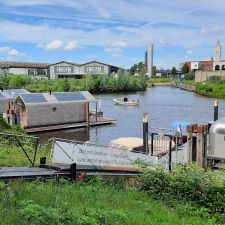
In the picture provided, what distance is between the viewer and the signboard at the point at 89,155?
13453 mm

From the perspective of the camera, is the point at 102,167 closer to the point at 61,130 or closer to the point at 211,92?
the point at 61,130

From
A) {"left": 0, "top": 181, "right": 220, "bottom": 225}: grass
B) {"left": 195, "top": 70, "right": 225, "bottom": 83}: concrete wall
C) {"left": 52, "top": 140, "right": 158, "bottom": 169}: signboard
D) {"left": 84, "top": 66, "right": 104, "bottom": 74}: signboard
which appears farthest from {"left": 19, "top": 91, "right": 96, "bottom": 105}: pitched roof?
{"left": 84, "top": 66, "right": 104, "bottom": 74}: signboard

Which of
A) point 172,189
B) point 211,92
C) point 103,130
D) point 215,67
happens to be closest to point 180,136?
point 172,189

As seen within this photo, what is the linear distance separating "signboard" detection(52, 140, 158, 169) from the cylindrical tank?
5.28 m

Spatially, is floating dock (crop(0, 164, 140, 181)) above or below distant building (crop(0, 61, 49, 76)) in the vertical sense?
below

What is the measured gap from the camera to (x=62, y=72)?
131 m

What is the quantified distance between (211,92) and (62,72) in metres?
57.8

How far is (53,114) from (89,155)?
995 inches

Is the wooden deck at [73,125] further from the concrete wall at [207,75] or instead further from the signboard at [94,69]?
the signboard at [94,69]

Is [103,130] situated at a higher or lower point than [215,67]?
lower

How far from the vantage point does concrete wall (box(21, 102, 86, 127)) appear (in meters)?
37.3

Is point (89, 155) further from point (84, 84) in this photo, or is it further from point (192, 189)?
point (84, 84)

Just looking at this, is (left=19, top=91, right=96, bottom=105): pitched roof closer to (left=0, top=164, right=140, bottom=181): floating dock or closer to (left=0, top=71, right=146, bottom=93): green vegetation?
(left=0, top=164, right=140, bottom=181): floating dock

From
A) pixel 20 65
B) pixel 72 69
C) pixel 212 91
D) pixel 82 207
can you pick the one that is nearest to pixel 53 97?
pixel 82 207
